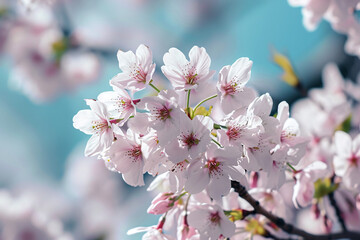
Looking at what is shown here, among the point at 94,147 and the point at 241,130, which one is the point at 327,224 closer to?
the point at 241,130

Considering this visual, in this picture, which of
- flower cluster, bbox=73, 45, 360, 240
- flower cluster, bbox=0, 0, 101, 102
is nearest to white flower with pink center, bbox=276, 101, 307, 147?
flower cluster, bbox=73, 45, 360, 240

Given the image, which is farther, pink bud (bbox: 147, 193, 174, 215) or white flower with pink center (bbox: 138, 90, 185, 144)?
pink bud (bbox: 147, 193, 174, 215)

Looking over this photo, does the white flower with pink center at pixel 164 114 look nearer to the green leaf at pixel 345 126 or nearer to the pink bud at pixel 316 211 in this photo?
the pink bud at pixel 316 211

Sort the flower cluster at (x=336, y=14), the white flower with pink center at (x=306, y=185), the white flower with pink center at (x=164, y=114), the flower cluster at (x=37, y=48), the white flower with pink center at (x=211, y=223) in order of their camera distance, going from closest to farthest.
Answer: the white flower with pink center at (x=164, y=114) < the white flower with pink center at (x=211, y=223) < the white flower with pink center at (x=306, y=185) < the flower cluster at (x=336, y=14) < the flower cluster at (x=37, y=48)

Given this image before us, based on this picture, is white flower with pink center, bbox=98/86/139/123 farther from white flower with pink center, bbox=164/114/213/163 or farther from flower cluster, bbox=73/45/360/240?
white flower with pink center, bbox=164/114/213/163

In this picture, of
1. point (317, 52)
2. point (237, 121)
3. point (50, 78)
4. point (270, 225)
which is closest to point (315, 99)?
point (270, 225)

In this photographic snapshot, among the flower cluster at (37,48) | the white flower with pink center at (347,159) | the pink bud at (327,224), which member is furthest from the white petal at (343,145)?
the flower cluster at (37,48)

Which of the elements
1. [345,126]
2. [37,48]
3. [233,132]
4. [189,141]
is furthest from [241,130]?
[37,48]
